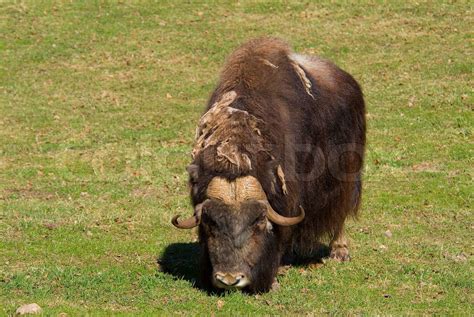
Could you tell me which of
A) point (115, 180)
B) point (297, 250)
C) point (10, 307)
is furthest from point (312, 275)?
point (115, 180)

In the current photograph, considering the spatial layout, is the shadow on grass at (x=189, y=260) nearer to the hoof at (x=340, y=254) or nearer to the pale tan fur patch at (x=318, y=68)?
the hoof at (x=340, y=254)

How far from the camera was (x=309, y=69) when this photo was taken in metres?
8.77

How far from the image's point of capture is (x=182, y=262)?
26.7ft

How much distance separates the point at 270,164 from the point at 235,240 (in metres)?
0.72

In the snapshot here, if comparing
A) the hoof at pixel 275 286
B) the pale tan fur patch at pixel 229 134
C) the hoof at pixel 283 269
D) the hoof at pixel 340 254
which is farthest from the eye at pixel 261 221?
the hoof at pixel 340 254

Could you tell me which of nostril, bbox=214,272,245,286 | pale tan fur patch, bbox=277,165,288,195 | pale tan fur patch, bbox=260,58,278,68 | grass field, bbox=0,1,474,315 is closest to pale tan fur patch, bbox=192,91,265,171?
pale tan fur patch, bbox=277,165,288,195

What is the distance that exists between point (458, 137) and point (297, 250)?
6315 mm

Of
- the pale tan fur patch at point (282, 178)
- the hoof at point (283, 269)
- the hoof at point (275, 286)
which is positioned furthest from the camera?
the hoof at point (283, 269)

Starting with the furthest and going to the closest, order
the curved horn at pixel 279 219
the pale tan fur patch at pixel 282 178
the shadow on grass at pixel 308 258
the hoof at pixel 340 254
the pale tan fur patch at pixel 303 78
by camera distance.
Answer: the hoof at pixel 340 254
the shadow on grass at pixel 308 258
the pale tan fur patch at pixel 303 78
the pale tan fur patch at pixel 282 178
the curved horn at pixel 279 219

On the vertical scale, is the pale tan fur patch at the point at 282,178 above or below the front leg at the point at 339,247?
above

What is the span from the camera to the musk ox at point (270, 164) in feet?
21.7

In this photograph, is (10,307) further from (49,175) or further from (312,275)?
(49,175)

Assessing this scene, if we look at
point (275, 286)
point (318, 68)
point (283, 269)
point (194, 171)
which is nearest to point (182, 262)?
point (283, 269)

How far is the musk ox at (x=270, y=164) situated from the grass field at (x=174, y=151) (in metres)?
0.36
